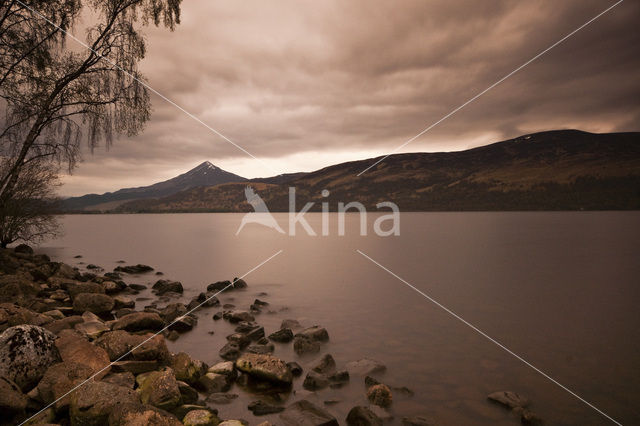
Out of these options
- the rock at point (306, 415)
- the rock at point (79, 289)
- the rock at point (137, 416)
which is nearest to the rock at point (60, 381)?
the rock at point (137, 416)

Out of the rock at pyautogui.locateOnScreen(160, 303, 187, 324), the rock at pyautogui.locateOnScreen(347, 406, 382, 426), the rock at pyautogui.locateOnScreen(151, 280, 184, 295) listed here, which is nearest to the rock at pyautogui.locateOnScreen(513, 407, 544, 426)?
the rock at pyautogui.locateOnScreen(347, 406, 382, 426)

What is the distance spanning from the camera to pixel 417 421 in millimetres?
6926

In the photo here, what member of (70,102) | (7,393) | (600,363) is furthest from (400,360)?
(70,102)

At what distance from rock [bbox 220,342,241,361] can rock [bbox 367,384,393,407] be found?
4360 millimetres

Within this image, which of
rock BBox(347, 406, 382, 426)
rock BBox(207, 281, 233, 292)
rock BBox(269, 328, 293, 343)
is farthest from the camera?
rock BBox(207, 281, 233, 292)

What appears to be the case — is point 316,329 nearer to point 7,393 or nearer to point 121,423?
point 121,423

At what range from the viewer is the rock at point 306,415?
6.65m

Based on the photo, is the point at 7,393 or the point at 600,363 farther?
the point at 600,363

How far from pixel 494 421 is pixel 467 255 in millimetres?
35070

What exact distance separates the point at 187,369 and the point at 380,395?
4806 mm

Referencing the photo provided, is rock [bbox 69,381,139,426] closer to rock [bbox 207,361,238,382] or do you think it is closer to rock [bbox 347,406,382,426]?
rock [bbox 207,361,238,382]

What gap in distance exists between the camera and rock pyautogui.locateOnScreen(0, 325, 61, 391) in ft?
21.6

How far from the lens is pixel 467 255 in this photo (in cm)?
3934

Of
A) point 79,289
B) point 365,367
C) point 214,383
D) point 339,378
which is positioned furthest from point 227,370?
point 79,289
